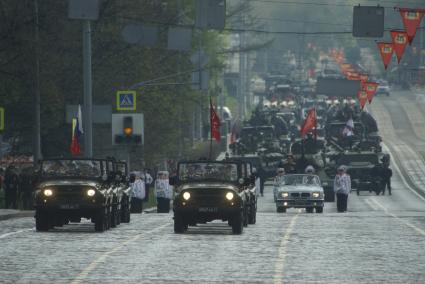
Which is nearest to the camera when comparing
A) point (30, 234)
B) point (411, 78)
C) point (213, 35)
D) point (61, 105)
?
point (30, 234)

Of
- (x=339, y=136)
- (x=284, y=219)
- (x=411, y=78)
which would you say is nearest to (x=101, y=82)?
(x=339, y=136)

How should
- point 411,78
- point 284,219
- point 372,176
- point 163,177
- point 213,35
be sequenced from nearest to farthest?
point 284,219
point 163,177
point 372,176
point 213,35
point 411,78

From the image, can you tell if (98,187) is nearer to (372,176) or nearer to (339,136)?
(372,176)

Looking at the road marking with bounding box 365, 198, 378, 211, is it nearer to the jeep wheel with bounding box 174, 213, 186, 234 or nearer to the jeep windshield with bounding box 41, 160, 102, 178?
the jeep windshield with bounding box 41, 160, 102, 178

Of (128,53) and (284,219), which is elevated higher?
(128,53)

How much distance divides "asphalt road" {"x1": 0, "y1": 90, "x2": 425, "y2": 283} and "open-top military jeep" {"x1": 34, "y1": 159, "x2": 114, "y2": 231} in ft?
1.22

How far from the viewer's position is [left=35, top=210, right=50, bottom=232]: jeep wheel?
1258 inches

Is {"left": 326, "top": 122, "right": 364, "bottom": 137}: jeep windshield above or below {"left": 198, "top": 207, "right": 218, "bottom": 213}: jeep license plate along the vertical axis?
below

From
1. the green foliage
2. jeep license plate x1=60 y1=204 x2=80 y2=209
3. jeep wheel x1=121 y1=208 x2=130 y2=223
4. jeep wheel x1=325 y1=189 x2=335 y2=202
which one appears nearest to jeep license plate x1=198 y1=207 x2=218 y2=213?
jeep license plate x1=60 y1=204 x2=80 y2=209

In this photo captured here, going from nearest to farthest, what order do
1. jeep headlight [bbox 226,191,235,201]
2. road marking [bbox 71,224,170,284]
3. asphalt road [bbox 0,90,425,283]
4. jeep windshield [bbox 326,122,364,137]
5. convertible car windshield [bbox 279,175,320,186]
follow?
road marking [bbox 71,224,170,284]
asphalt road [bbox 0,90,425,283]
jeep headlight [bbox 226,191,235,201]
convertible car windshield [bbox 279,175,320,186]
jeep windshield [bbox 326,122,364,137]

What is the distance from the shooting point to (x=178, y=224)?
31.9 meters

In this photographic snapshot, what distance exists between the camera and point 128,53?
67750 mm

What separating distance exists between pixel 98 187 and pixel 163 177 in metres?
18.3

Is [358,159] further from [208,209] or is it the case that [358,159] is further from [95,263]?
[95,263]
